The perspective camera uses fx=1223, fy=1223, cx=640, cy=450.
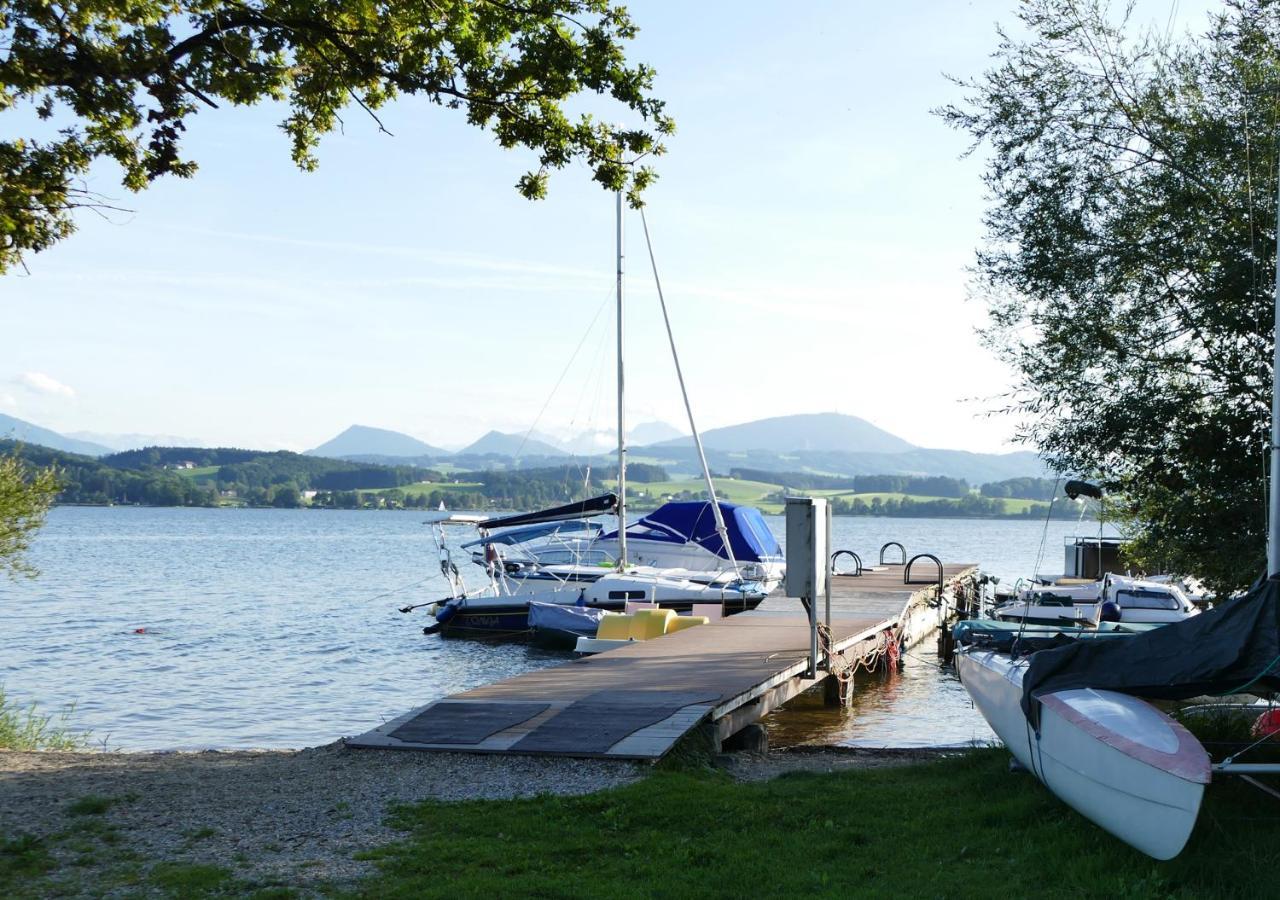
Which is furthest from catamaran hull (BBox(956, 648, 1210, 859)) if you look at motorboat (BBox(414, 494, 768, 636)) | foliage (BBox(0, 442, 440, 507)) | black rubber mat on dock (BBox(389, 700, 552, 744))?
foliage (BBox(0, 442, 440, 507))

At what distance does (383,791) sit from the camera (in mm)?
8977

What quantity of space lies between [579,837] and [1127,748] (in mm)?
3304

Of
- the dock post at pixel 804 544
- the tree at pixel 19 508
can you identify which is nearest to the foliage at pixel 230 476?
the tree at pixel 19 508

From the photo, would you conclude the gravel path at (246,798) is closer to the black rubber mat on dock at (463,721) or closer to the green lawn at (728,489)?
the black rubber mat on dock at (463,721)

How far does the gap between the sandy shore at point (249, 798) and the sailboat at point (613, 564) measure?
56.0 feet

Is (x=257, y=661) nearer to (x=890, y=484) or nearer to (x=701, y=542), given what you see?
(x=701, y=542)

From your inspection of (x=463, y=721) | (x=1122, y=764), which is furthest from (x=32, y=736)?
(x=1122, y=764)

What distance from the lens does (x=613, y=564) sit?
3412 centimetres

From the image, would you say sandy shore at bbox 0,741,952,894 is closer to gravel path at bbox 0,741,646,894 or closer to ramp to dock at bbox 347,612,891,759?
gravel path at bbox 0,741,646,894

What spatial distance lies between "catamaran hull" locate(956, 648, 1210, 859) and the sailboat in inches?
772

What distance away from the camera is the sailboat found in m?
28.5

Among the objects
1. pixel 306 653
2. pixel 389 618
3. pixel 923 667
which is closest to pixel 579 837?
pixel 923 667

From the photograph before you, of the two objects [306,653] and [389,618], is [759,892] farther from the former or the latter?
[389,618]

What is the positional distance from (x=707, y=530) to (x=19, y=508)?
65.4 feet
